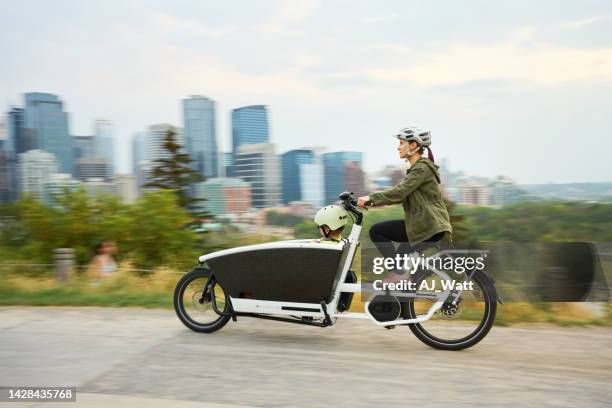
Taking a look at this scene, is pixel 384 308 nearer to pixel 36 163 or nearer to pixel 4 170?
pixel 4 170

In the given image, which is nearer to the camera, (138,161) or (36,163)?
(138,161)

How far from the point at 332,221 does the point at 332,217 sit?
4 cm

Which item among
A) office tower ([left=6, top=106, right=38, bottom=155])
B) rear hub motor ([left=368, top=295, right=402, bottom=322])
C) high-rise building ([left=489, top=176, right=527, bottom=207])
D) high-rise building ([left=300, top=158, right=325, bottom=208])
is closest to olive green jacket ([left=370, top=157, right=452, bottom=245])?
rear hub motor ([left=368, top=295, right=402, bottom=322])

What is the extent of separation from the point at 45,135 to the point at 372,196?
42.8m

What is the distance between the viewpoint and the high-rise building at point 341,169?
1935 centimetres

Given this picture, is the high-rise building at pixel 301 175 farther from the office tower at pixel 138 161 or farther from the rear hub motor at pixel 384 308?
the rear hub motor at pixel 384 308

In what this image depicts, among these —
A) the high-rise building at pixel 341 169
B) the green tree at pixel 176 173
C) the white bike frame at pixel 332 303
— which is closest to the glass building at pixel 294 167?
the high-rise building at pixel 341 169

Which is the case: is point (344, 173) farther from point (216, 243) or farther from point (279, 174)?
point (279, 174)

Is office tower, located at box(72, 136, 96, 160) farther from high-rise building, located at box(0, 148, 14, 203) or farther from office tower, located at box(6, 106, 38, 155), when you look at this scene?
high-rise building, located at box(0, 148, 14, 203)

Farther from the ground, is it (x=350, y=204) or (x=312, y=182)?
(x=350, y=204)

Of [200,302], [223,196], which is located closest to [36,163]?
[223,196]

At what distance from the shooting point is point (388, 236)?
519cm

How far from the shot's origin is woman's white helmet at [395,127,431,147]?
16.6ft

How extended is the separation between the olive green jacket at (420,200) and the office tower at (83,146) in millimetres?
36554
